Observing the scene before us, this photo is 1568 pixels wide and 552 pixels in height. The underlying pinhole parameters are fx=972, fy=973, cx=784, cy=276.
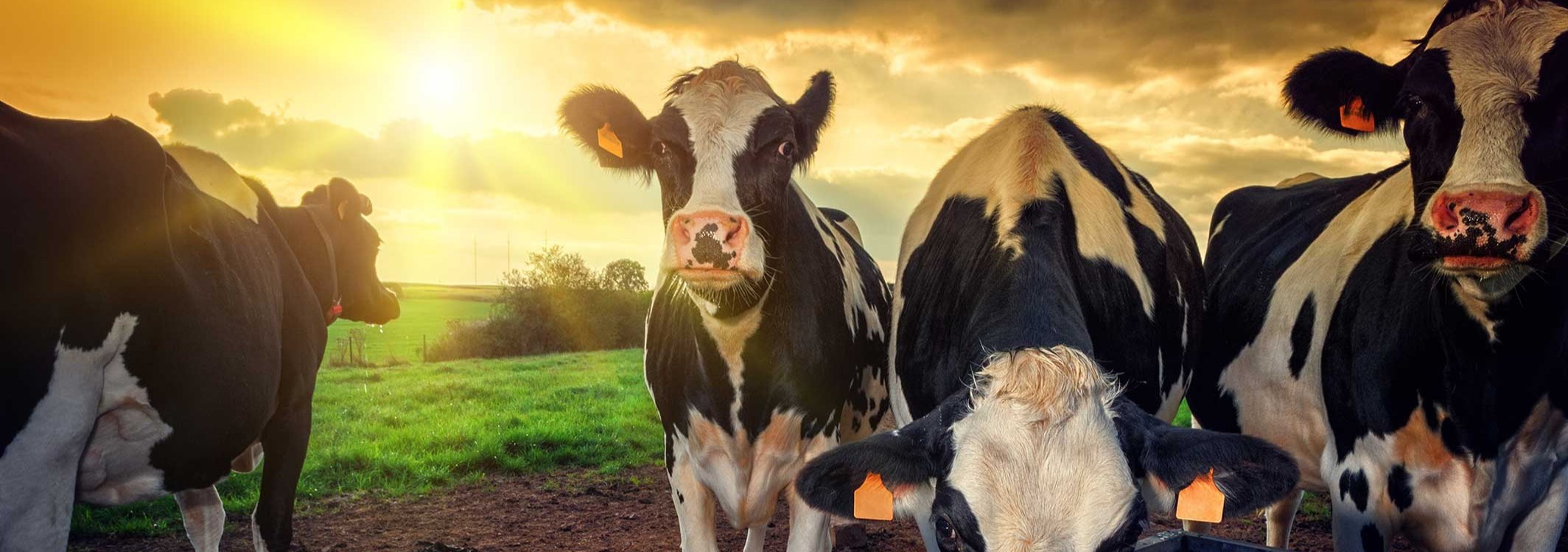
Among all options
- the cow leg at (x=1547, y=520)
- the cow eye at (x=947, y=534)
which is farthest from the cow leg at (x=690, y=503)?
the cow leg at (x=1547, y=520)

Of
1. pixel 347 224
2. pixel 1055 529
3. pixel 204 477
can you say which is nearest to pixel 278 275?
pixel 204 477

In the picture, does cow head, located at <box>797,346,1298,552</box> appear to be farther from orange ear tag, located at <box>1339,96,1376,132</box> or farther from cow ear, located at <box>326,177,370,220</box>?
cow ear, located at <box>326,177,370,220</box>

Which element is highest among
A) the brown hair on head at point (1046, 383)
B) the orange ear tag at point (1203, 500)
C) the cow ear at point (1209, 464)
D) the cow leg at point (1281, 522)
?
the brown hair on head at point (1046, 383)

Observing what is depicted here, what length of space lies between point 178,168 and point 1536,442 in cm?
619

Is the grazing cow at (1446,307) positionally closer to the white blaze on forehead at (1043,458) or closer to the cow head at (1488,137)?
the cow head at (1488,137)

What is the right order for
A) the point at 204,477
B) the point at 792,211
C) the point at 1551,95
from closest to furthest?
the point at 1551,95 < the point at 204,477 < the point at 792,211

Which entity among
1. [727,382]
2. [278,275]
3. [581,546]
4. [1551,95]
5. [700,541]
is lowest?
[581,546]

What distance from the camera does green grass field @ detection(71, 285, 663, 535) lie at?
8688 mm

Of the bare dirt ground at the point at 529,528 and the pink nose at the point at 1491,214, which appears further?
the bare dirt ground at the point at 529,528

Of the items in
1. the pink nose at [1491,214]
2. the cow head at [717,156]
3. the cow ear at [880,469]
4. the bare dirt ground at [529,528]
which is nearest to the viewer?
the cow ear at [880,469]

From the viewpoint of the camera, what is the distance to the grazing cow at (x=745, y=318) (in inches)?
166

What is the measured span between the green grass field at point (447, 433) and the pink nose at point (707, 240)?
18.5 ft

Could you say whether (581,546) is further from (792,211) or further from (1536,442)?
(1536,442)

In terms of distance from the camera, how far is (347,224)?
25.0ft
